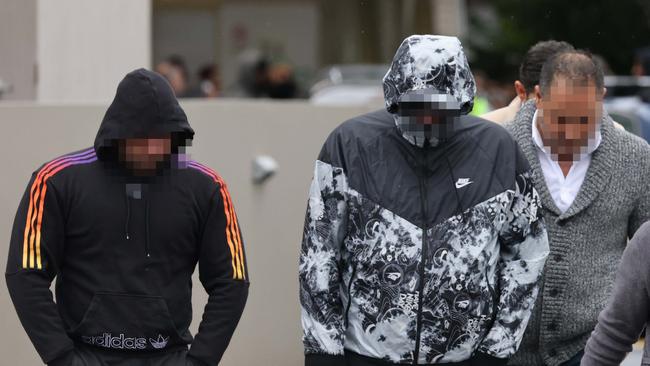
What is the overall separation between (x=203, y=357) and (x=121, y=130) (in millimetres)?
817

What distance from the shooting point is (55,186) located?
4.25 meters

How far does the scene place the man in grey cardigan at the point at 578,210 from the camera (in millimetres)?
4938

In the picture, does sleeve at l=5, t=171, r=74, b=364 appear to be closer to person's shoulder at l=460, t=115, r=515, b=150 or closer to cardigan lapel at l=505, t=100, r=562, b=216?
person's shoulder at l=460, t=115, r=515, b=150

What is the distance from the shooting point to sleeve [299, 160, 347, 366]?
419 centimetres

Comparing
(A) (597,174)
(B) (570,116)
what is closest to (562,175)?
(A) (597,174)

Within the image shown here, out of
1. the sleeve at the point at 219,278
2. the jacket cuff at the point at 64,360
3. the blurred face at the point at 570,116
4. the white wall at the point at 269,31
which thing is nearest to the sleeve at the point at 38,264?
the jacket cuff at the point at 64,360

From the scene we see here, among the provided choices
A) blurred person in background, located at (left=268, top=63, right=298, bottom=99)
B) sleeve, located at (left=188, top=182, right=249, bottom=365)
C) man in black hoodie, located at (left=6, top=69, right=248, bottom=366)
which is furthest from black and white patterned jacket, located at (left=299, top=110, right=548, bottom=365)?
blurred person in background, located at (left=268, top=63, right=298, bottom=99)

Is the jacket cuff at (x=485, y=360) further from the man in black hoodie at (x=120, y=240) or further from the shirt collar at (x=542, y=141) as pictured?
the shirt collar at (x=542, y=141)

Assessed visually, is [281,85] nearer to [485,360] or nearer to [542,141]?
[542,141]

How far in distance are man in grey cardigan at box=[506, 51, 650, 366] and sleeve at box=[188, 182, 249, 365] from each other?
121cm

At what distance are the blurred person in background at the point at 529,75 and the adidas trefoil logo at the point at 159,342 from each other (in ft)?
7.09

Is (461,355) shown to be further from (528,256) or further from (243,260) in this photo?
(243,260)

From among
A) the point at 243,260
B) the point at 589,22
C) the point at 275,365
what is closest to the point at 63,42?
the point at 275,365

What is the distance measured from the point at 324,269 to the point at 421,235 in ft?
1.10
